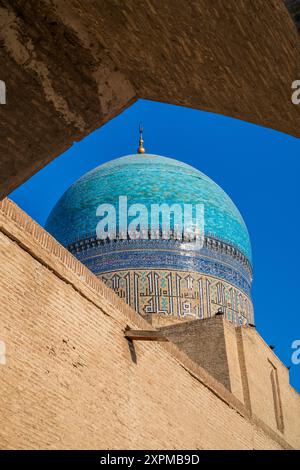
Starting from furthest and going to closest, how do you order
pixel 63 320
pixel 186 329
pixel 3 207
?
pixel 186 329
pixel 63 320
pixel 3 207

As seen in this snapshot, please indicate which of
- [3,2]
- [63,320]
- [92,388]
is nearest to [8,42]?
[3,2]

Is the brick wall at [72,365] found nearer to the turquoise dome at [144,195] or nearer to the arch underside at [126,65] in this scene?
the arch underside at [126,65]

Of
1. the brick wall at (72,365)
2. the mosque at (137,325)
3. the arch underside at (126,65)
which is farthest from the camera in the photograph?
the mosque at (137,325)

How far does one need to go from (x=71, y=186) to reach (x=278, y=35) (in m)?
14.6

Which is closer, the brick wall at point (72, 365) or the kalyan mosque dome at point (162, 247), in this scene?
the brick wall at point (72, 365)

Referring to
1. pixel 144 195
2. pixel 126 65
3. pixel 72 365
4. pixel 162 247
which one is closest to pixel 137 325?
pixel 72 365

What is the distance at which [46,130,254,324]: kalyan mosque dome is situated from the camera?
47.2 feet

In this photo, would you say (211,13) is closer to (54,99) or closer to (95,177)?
(54,99)

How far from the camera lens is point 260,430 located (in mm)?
10953

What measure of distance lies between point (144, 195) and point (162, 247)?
133 cm

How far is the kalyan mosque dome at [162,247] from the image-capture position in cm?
1438

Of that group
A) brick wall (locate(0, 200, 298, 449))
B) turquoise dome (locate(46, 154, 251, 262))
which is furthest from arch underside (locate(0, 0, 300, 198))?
turquoise dome (locate(46, 154, 251, 262))

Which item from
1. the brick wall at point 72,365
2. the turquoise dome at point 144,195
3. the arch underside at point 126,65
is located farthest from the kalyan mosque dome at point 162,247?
the arch underside at point 126,65
